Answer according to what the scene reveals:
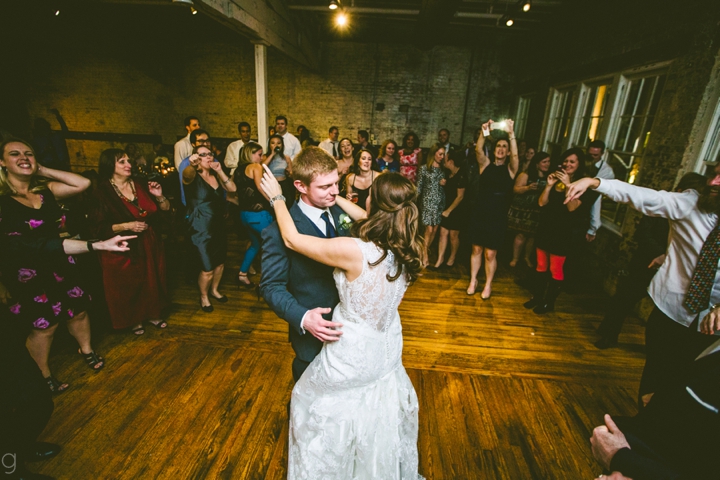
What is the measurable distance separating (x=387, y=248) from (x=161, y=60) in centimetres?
1026

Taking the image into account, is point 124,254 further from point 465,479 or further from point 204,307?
point 465,479

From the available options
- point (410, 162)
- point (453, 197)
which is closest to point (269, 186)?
point (453, 197)

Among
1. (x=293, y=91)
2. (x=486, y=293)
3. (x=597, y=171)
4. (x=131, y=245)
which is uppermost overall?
(x=293, y=91)

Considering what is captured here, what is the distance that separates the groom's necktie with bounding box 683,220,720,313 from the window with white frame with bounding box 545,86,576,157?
420 centimetres

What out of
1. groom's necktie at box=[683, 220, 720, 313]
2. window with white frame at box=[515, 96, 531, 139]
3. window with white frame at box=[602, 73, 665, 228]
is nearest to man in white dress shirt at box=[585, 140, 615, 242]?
window with white frame at box=[602, 73, 665, 228]

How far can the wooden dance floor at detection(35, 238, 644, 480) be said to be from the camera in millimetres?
1883

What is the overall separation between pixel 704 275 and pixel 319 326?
2.07 m

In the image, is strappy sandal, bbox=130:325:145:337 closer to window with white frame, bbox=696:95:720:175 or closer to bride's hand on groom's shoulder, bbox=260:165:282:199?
bride's hand on groom's shoulder, bbox=260:165:282:199

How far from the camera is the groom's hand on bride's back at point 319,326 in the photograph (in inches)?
51.7

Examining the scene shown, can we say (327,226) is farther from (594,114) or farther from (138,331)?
(594,114)

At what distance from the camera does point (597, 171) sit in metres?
3.63

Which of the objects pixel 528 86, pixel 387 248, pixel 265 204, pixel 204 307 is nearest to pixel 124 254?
pixel 204 307

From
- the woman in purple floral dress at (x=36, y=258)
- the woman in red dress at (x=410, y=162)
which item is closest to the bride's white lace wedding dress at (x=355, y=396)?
the woman in purple floral dress at (x=36, y=258)

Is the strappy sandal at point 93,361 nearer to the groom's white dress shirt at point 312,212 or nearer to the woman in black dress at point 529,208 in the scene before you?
the groom's white dress shirt at point 312,212
